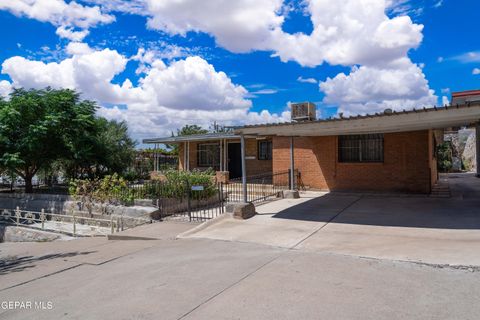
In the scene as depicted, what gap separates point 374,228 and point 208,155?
14657 mm

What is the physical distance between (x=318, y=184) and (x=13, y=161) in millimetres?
12507

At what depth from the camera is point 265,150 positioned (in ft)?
61.7

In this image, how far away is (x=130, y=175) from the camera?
2242 centimetres

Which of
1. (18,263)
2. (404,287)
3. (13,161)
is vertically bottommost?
(18,263)

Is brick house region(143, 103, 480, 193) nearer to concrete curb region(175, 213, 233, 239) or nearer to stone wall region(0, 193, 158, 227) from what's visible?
concrete curb region(175, 213, 233, 239)

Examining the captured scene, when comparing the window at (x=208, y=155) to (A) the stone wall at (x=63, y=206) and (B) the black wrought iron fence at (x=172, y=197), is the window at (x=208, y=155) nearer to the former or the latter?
(B) the black wrought iron fence at (x=172, y=197)

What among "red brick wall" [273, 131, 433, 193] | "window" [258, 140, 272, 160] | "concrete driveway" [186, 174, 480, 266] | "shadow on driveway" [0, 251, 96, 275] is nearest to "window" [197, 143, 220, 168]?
"window" [258, 140, 272, 160]

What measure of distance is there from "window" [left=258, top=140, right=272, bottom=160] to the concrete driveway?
687cm

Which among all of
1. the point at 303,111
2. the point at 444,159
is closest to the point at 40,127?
the point at 303,111

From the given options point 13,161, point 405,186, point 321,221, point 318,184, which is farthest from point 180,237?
point 13,161

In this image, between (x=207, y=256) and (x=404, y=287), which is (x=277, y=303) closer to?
(x=404, y=287)

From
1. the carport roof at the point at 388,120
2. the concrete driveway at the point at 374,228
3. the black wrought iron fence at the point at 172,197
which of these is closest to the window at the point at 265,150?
the black wrought iron fence at the point at 172,197

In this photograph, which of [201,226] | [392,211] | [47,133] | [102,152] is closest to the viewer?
[201,226]

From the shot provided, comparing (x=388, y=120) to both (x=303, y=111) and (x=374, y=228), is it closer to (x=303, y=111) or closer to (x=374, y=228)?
(x=374, y=228)
